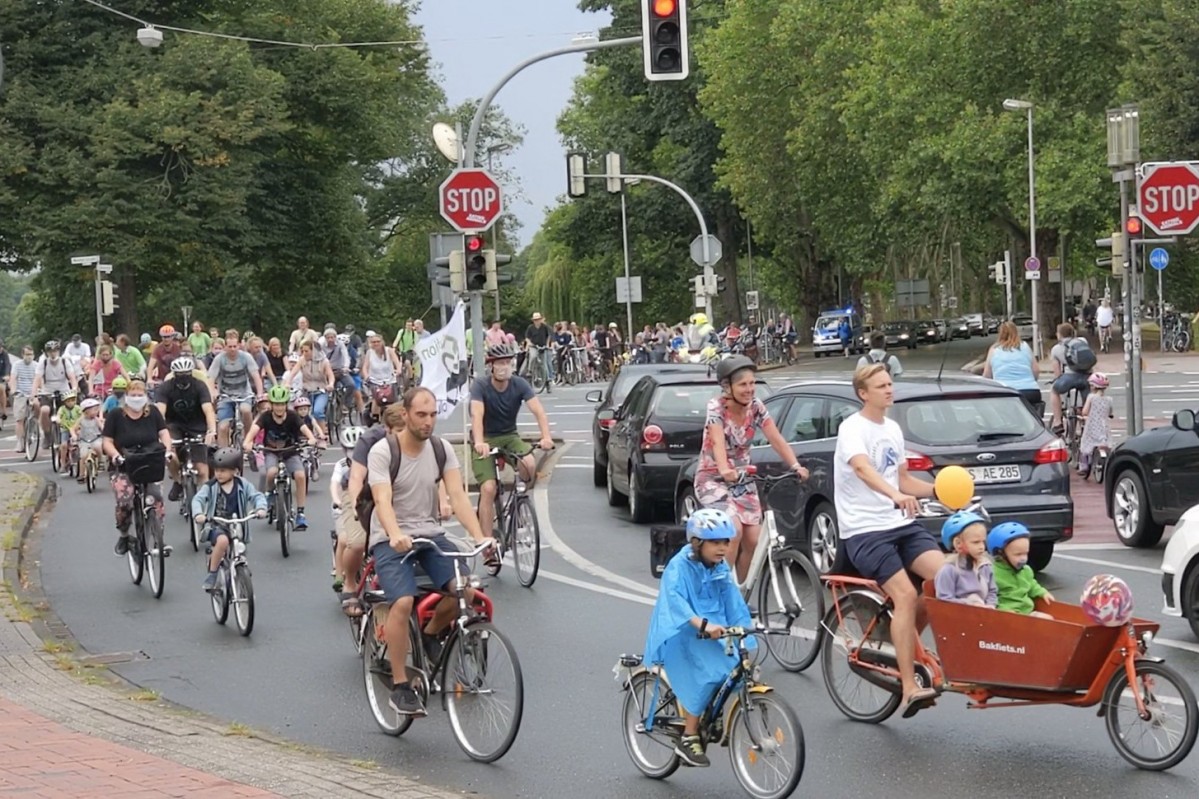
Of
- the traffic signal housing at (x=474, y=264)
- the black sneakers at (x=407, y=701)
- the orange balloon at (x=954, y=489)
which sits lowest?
the black sneakers at (x=407, y=701)

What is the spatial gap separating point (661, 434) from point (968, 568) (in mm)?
10596

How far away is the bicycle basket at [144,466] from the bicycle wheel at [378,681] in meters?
6.54

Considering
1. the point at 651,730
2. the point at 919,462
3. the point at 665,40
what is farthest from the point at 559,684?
the point at 665,40

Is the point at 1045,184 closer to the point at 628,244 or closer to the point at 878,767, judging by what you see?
the point at 628,244

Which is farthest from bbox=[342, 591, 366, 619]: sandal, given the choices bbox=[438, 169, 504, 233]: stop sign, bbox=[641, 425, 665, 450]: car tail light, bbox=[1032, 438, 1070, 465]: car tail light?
bbox=[438, 169, 504, 233]: stop sign

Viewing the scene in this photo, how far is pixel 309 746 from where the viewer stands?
9.56m

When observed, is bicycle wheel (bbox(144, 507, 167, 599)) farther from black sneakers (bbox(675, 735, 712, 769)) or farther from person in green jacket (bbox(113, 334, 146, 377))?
person in green jacket (bbox(113, 334, 146, 377))

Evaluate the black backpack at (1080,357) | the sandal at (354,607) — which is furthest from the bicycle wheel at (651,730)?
the black backpack at (1080,357)

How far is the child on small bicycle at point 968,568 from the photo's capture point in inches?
342

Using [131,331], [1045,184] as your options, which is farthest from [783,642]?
[1045,184]

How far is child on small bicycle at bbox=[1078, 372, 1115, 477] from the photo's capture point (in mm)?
21844

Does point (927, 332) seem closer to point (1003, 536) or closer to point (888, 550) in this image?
point (888, 550)

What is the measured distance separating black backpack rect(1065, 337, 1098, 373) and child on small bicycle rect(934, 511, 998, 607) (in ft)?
47.9

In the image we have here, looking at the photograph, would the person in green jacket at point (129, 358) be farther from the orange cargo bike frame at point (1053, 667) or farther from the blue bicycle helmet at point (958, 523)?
the blue bicycle helmet at point (958, 523)
